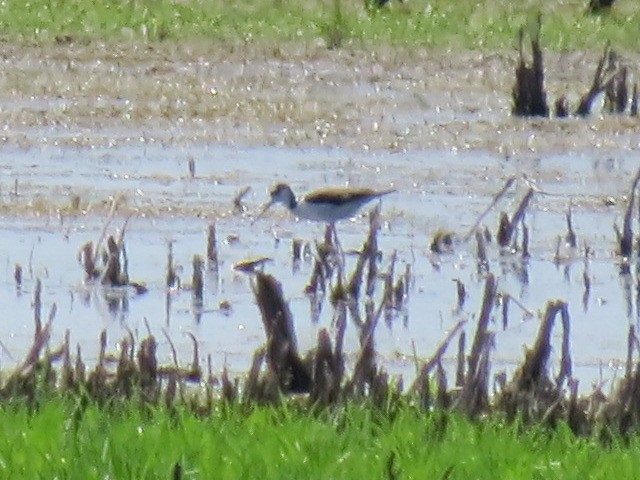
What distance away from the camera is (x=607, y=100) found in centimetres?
1548

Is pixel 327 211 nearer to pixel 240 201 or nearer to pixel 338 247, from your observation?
pixel 338 247

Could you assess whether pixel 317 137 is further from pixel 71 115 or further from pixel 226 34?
pixel 226 34

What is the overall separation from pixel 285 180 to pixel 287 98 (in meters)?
3.35

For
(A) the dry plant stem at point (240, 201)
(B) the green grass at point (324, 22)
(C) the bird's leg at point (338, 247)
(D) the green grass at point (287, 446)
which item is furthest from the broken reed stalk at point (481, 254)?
(B) the green grass at point (324, 22)

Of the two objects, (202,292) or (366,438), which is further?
(202,292)

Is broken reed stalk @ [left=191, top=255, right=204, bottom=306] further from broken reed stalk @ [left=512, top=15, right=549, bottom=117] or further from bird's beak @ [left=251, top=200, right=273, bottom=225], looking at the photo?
broken reed stalk @ [left=512, top=15, right=549, bottom=117]

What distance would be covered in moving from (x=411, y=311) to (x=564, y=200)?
2977 mm

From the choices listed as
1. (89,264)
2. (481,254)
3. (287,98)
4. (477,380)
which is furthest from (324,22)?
(477,380)

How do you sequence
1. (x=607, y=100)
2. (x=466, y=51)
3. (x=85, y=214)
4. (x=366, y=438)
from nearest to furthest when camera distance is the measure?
(x=366, y=438), (x=85, y=214), (x=607, y=100), (x=466, y=51)

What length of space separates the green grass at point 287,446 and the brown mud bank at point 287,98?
289 inches

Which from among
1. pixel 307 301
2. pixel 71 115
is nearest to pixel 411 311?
pixel 307 301

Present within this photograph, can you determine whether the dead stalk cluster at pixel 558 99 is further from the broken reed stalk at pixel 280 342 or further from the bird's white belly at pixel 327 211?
the broken reed stalk at pixel 280 342

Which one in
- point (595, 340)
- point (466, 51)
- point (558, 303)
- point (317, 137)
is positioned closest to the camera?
point (558, 303)

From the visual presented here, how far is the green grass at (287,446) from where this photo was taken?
578 centimetres
